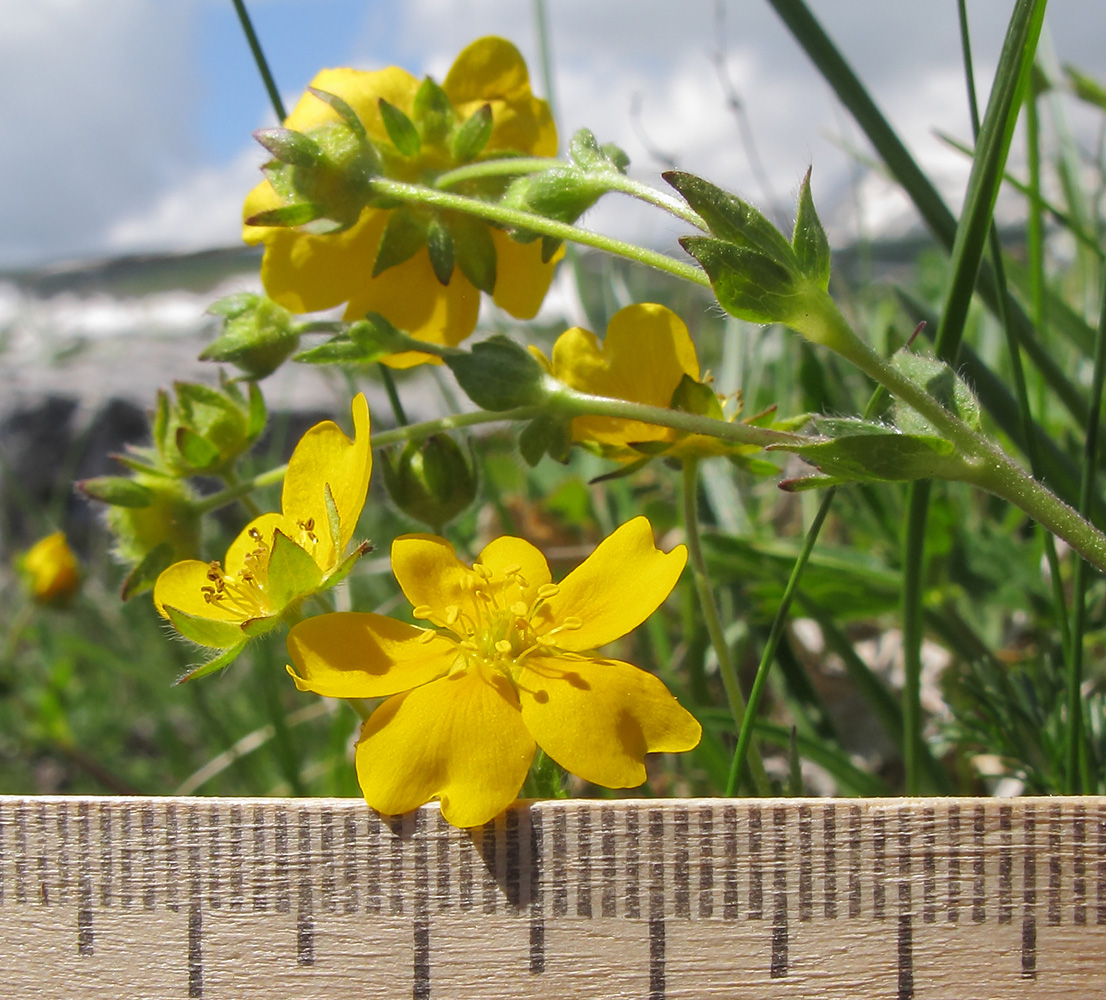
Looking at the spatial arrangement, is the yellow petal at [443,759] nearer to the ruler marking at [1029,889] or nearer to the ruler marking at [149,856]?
the ruler marking at [149,856]

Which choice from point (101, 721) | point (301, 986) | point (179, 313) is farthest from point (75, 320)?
point (301, 986)

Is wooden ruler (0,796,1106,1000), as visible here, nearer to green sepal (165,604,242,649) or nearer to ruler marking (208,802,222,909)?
ruler marking (208,802,222,909)

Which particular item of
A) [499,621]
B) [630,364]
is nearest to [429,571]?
→ [499,621]

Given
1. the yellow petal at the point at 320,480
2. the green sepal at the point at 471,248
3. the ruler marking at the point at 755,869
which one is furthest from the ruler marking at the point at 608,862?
the green sepal at the point at 471,248

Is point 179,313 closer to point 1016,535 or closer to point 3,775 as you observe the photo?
point 3,775

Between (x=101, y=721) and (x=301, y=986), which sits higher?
(x=101, y=721)

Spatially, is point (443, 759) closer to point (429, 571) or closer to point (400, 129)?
point (429, 571)
